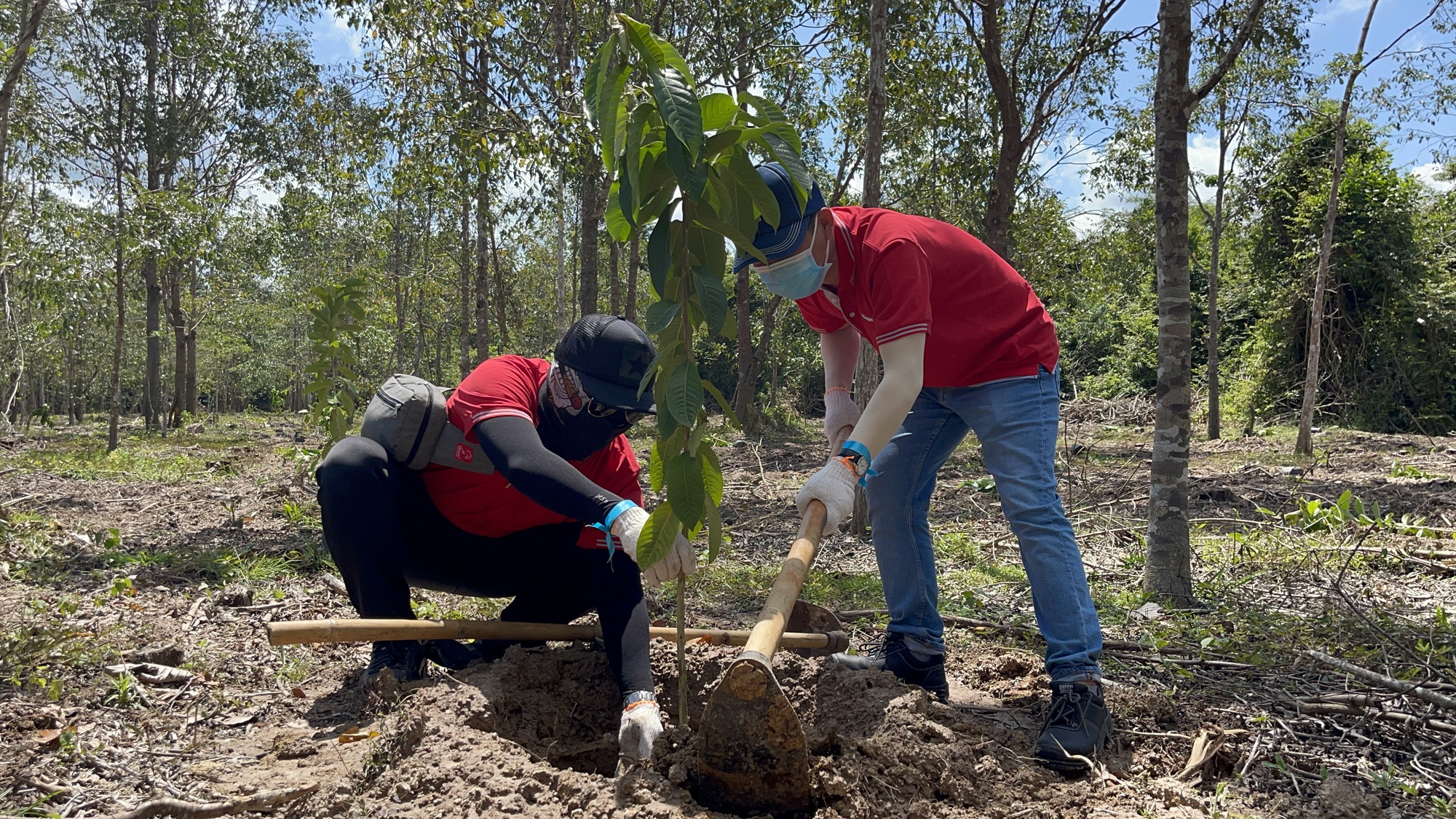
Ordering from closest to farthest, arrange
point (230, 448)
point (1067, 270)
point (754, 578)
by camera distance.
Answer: point (754, 578) → point (230, 448) → point (1067, 270)

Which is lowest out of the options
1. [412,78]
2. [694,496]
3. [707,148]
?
[694,496]

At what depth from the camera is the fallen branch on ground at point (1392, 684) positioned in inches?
88.7

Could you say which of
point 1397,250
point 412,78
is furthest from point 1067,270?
point 412,78

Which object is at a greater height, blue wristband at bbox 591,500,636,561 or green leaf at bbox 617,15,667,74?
green leaf at bbox 617,15,667,74

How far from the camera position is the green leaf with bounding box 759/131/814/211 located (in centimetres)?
195

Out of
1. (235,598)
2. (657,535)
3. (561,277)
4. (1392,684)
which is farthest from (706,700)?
(561,277)

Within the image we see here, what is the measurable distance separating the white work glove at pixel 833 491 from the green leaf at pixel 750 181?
2.18ft

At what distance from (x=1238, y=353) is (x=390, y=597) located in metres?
20.3

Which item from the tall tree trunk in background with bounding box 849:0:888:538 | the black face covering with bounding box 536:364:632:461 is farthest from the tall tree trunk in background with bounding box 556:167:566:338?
the black face covering with bounding box 536:364:632:461

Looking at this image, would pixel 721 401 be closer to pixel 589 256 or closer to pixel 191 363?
pixel 589 256

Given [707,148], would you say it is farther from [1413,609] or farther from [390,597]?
[1413,609]

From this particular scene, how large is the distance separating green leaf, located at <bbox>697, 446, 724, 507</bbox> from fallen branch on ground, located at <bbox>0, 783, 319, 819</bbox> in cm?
117

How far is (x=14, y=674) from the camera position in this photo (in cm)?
256

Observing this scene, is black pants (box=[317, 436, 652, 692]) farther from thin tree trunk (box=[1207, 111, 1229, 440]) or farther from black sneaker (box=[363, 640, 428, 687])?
thin tree trunk (box=[1207, 111, 1229, 440])
